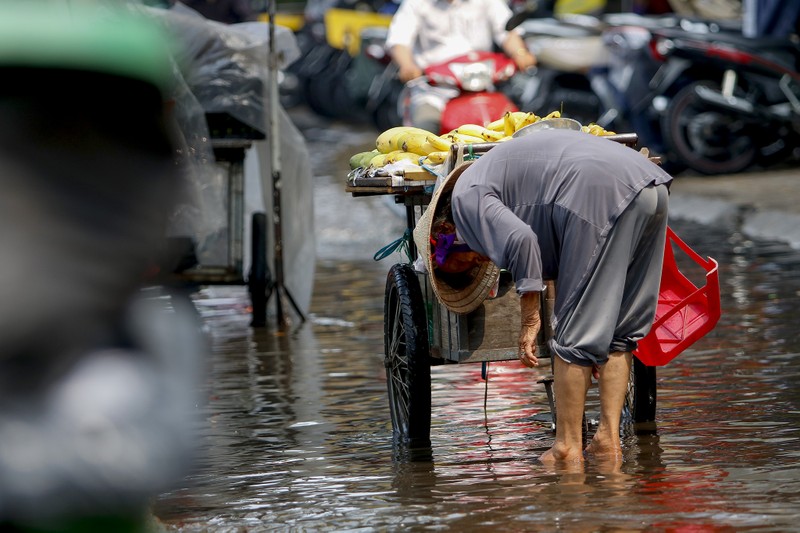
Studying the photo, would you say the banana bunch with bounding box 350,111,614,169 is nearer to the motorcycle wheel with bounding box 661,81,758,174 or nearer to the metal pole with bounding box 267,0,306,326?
the metal pole with bounding box 267,0,306,326

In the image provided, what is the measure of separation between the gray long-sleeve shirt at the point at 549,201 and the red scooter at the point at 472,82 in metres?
4.54

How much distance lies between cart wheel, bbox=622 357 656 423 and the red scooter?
3.83 m

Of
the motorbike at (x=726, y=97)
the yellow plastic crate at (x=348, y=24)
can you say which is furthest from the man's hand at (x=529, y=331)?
the yellow plastic crate at (x=348, y=24)

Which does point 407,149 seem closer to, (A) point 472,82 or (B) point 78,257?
(A) point 472,82

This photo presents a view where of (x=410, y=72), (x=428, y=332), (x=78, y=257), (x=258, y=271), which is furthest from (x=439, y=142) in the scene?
(x=78, y=257)

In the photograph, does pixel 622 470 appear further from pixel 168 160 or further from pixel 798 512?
pixel 168 160

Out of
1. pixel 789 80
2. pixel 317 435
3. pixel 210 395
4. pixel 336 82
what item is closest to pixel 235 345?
pixel 210 395

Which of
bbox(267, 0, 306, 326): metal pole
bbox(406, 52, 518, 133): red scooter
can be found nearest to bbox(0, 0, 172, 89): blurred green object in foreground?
bbox(267, 0, 306, 326): metal pole

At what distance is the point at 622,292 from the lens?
521 cm

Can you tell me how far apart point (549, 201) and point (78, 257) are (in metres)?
3.22

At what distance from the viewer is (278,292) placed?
9906 millimetres

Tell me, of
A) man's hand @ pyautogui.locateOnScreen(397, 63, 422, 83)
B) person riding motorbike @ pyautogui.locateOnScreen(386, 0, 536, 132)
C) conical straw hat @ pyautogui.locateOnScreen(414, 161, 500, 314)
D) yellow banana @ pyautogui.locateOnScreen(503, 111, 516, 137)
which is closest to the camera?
conical straw hat @ pyautogui.locateOnScreen(414, 161, 500, 314)

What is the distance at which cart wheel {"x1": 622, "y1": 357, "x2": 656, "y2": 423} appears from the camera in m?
6.05

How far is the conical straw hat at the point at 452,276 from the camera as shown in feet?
17.9
